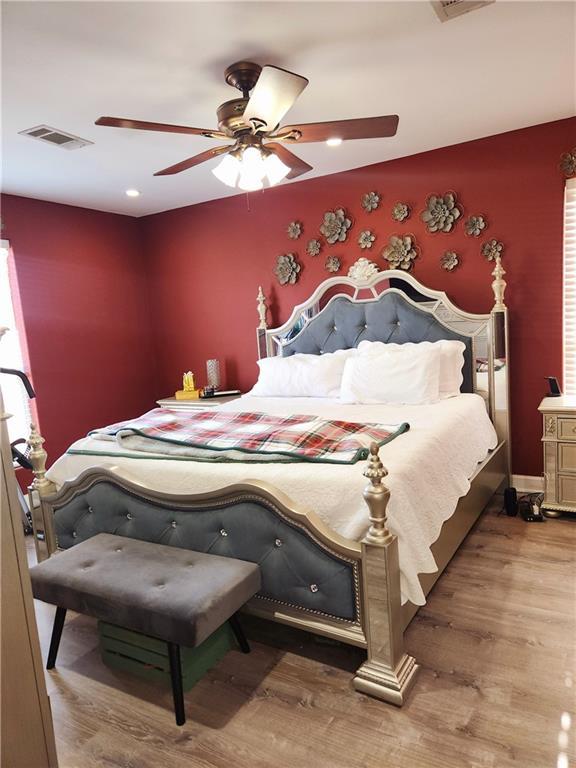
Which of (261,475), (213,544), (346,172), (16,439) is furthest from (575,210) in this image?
(16,439)

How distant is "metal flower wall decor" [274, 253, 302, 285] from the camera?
442 centimetres

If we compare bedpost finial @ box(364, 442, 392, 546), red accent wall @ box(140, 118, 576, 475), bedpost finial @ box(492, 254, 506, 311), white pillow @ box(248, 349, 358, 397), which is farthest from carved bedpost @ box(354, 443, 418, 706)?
red accent wall @ box(140, 118, 576, 475)

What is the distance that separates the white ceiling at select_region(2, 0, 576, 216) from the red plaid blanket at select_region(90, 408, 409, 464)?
1665mm

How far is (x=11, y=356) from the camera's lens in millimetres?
4070

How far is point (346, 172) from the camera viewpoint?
13.4ft

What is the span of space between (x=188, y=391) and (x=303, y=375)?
149 centimetres

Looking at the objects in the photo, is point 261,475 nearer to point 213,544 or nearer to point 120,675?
point 213,544

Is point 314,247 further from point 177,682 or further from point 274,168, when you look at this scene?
point 177,682

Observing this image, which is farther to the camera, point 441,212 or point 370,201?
point 370,201

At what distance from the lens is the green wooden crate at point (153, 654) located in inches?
77.3

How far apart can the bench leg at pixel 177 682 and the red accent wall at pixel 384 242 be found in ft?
9.37

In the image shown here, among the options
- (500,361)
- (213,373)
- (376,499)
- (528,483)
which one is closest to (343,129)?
(376,499)

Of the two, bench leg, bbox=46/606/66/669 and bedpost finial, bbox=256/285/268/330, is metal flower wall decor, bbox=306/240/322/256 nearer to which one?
bedpost finial, bbox=256/285/268/330

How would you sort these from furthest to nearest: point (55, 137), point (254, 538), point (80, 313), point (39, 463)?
point (80, 313)
point (55, 137)
point (39, 463)
point (254, 538)
